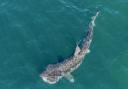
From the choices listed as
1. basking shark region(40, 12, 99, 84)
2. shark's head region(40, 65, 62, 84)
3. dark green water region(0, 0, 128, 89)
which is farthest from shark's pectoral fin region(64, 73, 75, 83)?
shark's head region(40, 65, 62, 84)

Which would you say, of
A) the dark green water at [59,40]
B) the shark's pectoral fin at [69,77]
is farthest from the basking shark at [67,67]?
the dark green water at [59,40]

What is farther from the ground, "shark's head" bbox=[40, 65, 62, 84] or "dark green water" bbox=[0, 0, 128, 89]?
"dark green water" bbox=[0, 0, 128, 89]

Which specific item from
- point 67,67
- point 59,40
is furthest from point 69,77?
point 59,40

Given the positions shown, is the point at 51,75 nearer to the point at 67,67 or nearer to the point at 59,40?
the point at 67,67

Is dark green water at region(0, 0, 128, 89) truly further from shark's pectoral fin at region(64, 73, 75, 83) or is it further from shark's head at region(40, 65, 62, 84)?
shark's head at region(40, 65, 62, 84)

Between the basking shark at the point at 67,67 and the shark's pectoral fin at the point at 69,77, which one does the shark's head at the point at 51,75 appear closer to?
the basking shark at the point at 67,67

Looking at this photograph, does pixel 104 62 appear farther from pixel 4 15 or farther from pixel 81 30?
pixel 4 15
